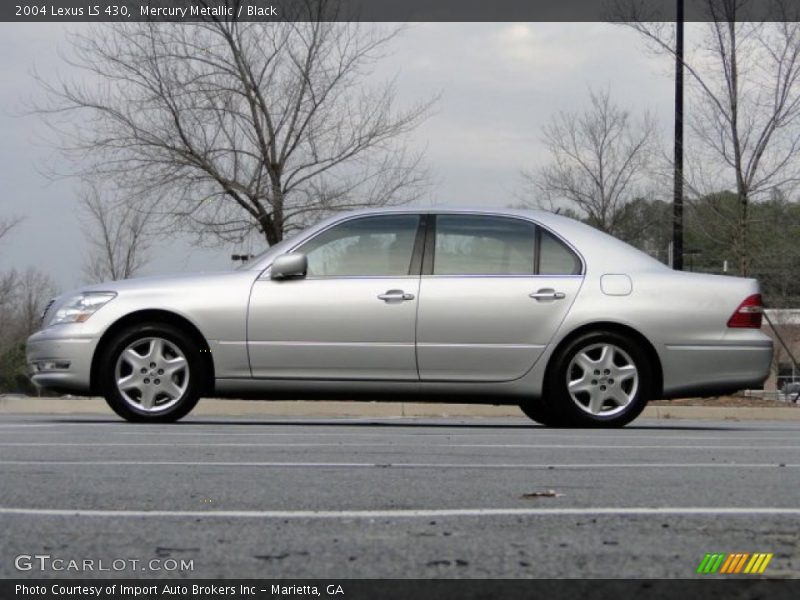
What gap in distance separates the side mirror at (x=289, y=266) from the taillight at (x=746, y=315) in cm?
305

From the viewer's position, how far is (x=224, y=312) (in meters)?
9.94

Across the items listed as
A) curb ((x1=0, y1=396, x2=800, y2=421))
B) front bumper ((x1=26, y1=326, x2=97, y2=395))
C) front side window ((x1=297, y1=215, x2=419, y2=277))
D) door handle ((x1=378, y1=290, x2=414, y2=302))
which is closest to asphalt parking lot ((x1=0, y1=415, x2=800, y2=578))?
front bumper ((x1=26, y1=326, x2=97, y2=395))

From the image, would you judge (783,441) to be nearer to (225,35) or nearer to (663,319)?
(663,319)

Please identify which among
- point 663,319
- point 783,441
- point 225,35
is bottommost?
point 783,441

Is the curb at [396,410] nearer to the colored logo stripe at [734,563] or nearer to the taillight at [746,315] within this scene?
the taillight at [746,315]

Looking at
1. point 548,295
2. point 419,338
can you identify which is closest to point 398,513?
point 419,338

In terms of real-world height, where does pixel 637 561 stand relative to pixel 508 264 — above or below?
below

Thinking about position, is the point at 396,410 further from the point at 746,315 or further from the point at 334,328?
the point at 746,315

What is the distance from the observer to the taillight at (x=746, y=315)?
10023 mm

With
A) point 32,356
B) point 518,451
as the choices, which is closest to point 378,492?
point 518,451

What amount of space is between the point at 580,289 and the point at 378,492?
15.3 feet

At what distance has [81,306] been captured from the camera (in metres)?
10.1

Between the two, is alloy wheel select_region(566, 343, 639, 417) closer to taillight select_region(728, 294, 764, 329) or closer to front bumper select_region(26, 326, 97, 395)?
taillight select_region(728, 294, 764, 329)
